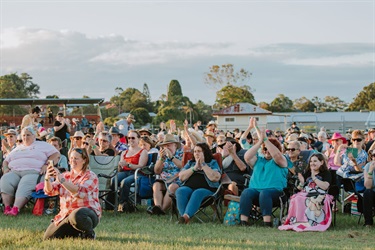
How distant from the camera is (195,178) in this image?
973cm

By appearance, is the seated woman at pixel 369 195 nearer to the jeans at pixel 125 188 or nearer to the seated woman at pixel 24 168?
the jeans at pixel 125 188

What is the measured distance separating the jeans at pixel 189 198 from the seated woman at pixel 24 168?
8.22ft

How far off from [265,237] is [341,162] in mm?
4122

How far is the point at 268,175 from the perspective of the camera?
9445 millimetres

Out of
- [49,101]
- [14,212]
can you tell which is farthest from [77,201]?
[49,101]

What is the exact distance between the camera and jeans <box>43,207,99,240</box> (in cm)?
716

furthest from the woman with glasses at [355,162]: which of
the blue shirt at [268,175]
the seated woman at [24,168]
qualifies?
the seated woman at [24,168]

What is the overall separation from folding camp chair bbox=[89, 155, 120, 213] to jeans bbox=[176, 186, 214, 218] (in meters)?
1.50

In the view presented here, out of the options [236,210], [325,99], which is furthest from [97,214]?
A: [325,99]

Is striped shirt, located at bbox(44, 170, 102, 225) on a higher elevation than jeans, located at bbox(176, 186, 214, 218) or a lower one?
higher

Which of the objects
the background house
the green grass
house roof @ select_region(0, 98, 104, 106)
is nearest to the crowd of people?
the green grass

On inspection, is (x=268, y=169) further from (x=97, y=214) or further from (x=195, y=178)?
(x=97, y=214)

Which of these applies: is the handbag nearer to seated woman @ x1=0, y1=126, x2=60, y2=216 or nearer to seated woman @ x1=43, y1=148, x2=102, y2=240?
seated woman @ x1=43, y1=148, x2=102, y2=240

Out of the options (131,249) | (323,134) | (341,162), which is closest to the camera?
(131,249)
